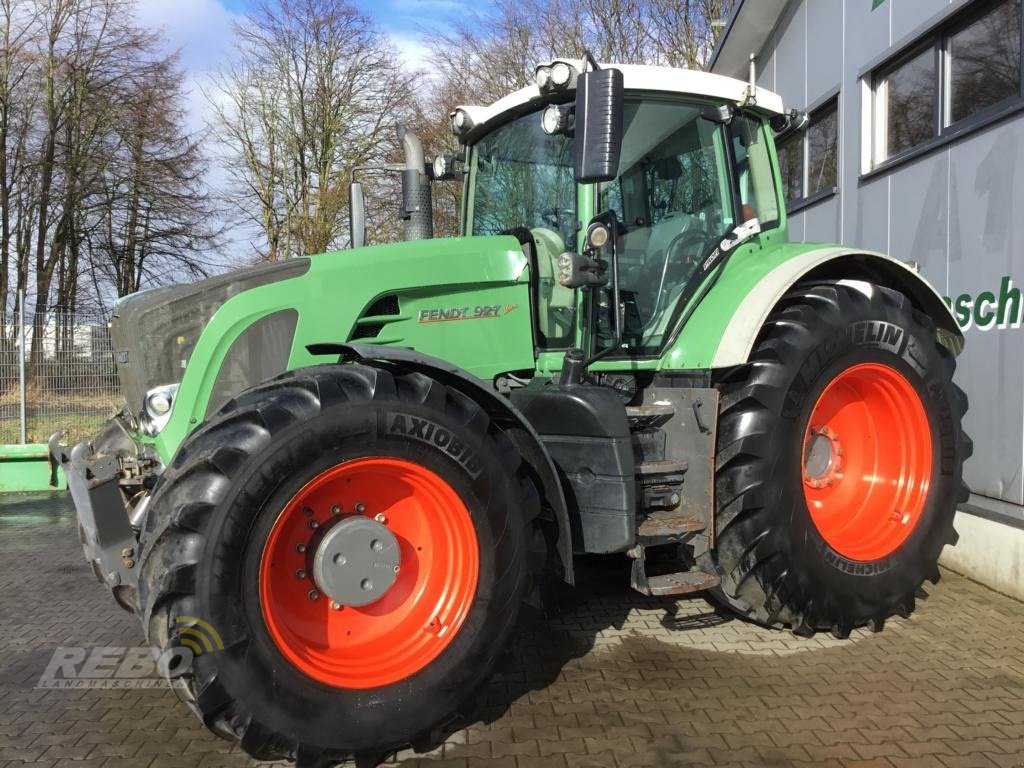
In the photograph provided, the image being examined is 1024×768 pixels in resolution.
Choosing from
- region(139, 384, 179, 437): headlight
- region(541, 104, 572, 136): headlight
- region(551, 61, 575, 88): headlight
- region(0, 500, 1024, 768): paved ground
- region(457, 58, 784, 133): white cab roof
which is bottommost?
region(0, 500, 1024, 768): paved ground

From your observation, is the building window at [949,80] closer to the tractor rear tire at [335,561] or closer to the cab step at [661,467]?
the cab step at [661,467]

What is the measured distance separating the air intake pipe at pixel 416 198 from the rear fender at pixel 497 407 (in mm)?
1392

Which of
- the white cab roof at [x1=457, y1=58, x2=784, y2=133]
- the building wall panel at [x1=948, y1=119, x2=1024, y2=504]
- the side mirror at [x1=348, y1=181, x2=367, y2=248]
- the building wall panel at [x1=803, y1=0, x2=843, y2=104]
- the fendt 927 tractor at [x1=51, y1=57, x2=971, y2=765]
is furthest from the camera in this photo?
the building wall panel at [x1=803, y1=0, x2=843, y2=104]

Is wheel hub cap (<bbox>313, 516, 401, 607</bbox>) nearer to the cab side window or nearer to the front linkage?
the front linkage

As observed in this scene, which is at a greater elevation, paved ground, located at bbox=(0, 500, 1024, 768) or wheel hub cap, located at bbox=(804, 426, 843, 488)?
wheel hub cap, located at bbox=(804, 426, 843, 488)

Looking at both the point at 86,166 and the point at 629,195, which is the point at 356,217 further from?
the point at 86,166

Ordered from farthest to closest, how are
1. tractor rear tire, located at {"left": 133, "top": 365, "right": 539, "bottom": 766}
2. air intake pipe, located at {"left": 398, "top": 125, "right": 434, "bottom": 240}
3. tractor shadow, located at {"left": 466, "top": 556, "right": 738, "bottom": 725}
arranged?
air intake pipe, located at {"left": 398, "top": 125, "right": 434, "bottom": 240} → tractor shadow, located at {"left": 466, "top": 556, "right": 738, "bottom": 725} → tractor rear tire, located at {"left": 133, "top": 365, "right": 539, "bottom": 766}

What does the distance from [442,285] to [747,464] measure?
60.5 inches

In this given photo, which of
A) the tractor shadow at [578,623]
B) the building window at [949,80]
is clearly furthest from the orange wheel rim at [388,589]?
the building window at [949,80]

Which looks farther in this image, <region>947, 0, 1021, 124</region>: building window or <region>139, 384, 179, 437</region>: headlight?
<region>947, 0, 1021, 124</region>: building window

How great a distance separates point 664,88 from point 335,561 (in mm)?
2624

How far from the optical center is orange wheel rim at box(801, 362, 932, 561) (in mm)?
4102

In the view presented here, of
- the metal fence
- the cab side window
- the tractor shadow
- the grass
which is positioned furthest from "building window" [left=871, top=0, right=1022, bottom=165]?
the grass

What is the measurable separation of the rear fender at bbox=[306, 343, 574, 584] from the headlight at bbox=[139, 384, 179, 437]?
1.97 feet
